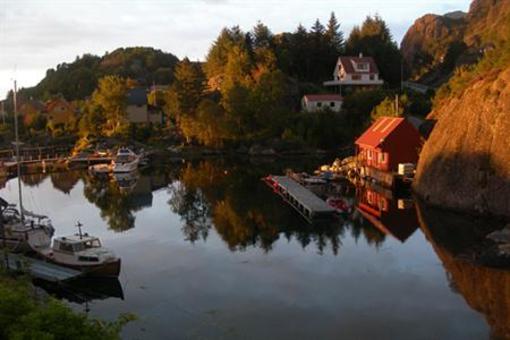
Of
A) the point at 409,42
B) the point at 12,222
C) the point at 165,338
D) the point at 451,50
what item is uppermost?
the point at 409,42

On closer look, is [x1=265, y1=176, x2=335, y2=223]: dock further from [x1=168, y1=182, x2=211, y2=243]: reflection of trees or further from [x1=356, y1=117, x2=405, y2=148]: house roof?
[x1=356, y1=117, x2=405, y2=148]: house roof

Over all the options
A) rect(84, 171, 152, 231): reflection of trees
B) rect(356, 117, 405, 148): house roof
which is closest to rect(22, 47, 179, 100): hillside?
rect(84, 171, 152, 231): reflection of trees

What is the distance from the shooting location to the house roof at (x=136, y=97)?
99500 millimetres

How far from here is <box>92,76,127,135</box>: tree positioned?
9156 cm

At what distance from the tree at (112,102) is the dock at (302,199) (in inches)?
1859

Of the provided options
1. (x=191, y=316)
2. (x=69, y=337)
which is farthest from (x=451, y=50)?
(x=69, y=337)

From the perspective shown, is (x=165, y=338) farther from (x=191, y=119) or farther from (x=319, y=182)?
(x=191, y=119)

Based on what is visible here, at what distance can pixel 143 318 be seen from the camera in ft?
68.1

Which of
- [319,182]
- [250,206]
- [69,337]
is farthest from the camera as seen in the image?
[319,182]

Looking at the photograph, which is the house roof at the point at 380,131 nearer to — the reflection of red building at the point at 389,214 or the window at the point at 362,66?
the reflection of red building at the point at 389,214

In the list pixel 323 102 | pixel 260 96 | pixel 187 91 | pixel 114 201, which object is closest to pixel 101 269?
pixel 114 201

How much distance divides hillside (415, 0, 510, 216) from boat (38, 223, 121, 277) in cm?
2234

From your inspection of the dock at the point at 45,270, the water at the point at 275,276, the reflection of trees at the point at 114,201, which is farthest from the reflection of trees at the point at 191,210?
the dock at the point at 45,270

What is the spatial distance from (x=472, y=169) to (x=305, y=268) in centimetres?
1549
